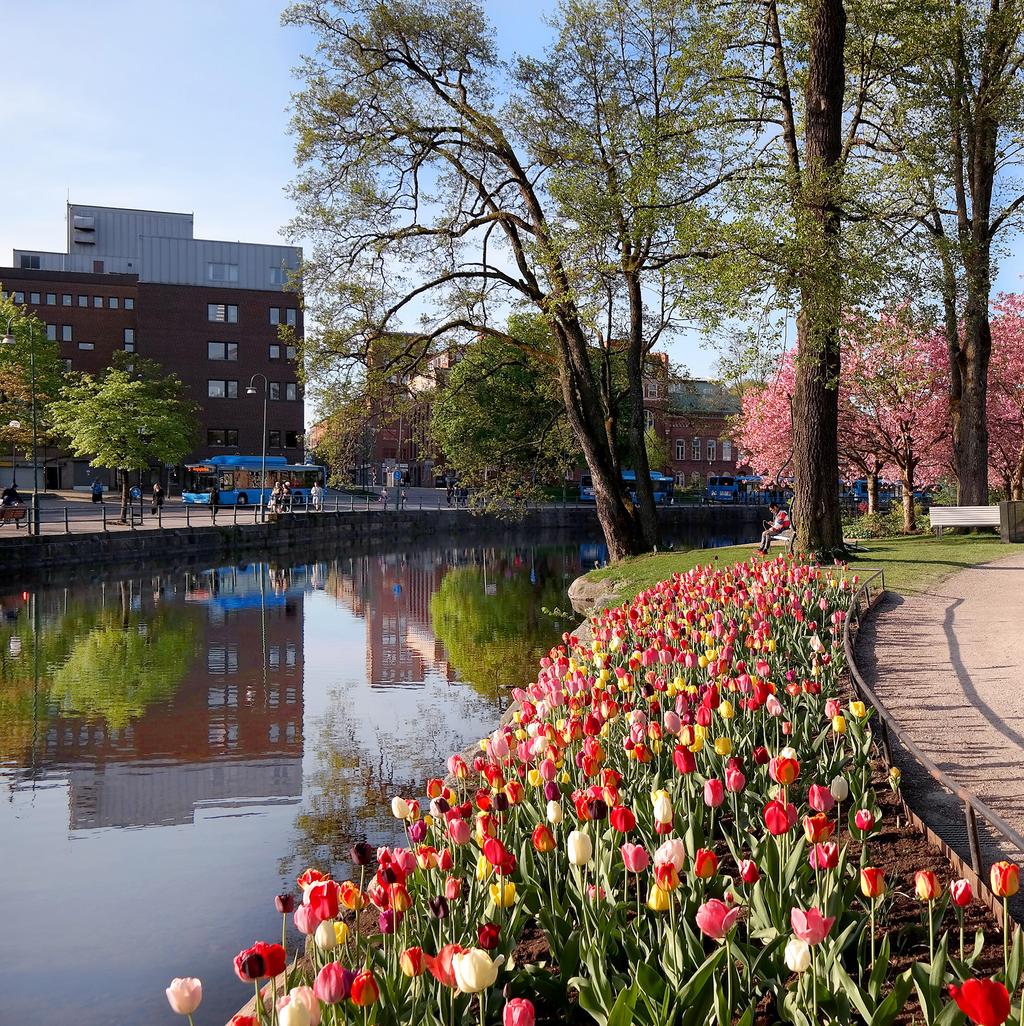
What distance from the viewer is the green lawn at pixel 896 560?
711 inches

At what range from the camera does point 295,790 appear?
10125mm

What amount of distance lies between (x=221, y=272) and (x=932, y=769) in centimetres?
8214

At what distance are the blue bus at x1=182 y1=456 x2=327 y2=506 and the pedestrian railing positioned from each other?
183ft

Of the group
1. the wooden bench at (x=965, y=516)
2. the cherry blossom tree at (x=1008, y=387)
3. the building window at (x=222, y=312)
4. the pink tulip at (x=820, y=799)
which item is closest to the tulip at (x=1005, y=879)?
the pink tulip at (x=820, y=799)

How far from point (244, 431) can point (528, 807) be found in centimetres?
7826

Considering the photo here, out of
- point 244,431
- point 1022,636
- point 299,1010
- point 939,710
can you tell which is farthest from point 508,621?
point 244,431

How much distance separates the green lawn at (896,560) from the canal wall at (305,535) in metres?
9.98

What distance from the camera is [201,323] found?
263 ft

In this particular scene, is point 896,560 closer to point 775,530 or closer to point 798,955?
point 775,530

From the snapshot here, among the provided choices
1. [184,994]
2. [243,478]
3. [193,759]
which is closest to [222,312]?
[243,478]

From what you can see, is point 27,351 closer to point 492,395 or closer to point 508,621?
point 492,395

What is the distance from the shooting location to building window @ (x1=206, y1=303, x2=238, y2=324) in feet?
265

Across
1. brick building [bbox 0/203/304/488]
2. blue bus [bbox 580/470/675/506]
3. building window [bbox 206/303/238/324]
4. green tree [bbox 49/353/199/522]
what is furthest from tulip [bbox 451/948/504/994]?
building window [bbox 206/303/238/324]

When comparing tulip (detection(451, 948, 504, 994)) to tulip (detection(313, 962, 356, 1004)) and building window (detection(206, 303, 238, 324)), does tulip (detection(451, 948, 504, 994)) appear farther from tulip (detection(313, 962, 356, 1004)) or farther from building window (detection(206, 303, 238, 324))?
building window (detection(206, 303, 238, 324))
